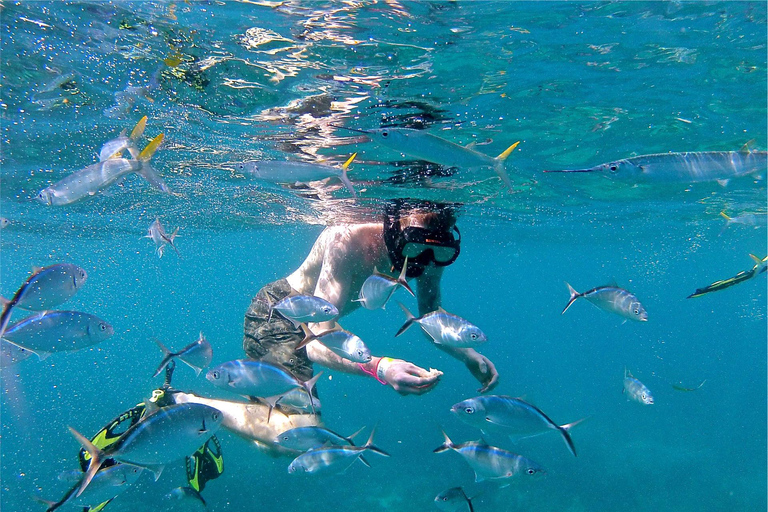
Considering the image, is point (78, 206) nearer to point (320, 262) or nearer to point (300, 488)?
point (300, 488)

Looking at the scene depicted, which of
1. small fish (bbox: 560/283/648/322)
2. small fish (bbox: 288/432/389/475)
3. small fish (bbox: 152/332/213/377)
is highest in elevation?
small fish (bbox: 560/283/648/322)

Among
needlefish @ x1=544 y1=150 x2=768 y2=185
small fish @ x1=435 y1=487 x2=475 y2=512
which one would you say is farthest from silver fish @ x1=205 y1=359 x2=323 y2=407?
needlefish @ x1=544 y1=150 x2=768 y2=185

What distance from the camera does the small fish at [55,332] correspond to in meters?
3.61

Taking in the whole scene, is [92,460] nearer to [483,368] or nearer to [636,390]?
[483,368]

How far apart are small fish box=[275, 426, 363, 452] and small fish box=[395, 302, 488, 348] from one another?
143 cm

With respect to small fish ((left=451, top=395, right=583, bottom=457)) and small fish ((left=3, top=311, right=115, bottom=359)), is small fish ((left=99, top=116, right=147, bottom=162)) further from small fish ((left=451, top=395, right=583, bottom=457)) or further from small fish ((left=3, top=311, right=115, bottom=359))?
small fish ((left=451, top=395, right=583, bottom=457))

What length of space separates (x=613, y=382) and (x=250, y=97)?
5475cm

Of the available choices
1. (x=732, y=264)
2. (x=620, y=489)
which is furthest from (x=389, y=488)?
(x=732, y=264)

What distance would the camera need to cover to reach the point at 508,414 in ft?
12.6

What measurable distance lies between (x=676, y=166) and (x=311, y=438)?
4.46 metres

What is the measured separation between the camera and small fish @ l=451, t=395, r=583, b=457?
12.4 feet

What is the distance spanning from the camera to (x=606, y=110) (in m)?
8.92

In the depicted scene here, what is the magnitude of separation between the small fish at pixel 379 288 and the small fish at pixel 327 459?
4.71 feet

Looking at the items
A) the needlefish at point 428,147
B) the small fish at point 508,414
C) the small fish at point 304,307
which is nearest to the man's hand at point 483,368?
the small fish at point 508,414
